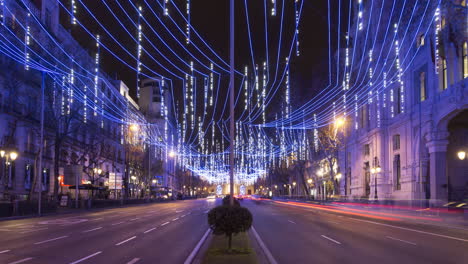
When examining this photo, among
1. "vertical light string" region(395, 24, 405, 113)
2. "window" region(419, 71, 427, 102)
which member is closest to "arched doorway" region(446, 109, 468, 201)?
"window" region(419, 71, 427, 102)

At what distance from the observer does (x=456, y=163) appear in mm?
39438

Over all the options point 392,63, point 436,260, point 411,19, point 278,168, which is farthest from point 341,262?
point 278,168

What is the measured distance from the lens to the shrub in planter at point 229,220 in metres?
12.6

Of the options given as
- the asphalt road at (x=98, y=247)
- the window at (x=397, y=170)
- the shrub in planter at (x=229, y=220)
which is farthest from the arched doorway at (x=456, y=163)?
the shrub in planter at (x=229, y=220)

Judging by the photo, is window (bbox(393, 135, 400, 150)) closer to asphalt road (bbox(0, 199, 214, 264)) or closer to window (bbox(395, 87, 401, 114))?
window (bbox(395, 87, 401, 114))

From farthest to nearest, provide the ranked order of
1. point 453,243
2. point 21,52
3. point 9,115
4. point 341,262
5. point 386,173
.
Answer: point 386,173, point 9,115, point 21,52, point 453,243, point 341,262

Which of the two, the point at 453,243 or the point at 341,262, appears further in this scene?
the point at 453,243

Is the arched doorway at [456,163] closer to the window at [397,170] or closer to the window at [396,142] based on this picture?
the window at [396,142]

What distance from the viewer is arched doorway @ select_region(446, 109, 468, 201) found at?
38.9 metres

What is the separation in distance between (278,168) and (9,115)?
213ft

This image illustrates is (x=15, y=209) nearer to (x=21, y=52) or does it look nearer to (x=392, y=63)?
(x=21, y=52)

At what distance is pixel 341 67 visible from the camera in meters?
64.1

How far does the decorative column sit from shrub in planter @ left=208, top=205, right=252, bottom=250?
94.5ft

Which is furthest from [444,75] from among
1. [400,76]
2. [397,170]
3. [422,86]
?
[397,170]
